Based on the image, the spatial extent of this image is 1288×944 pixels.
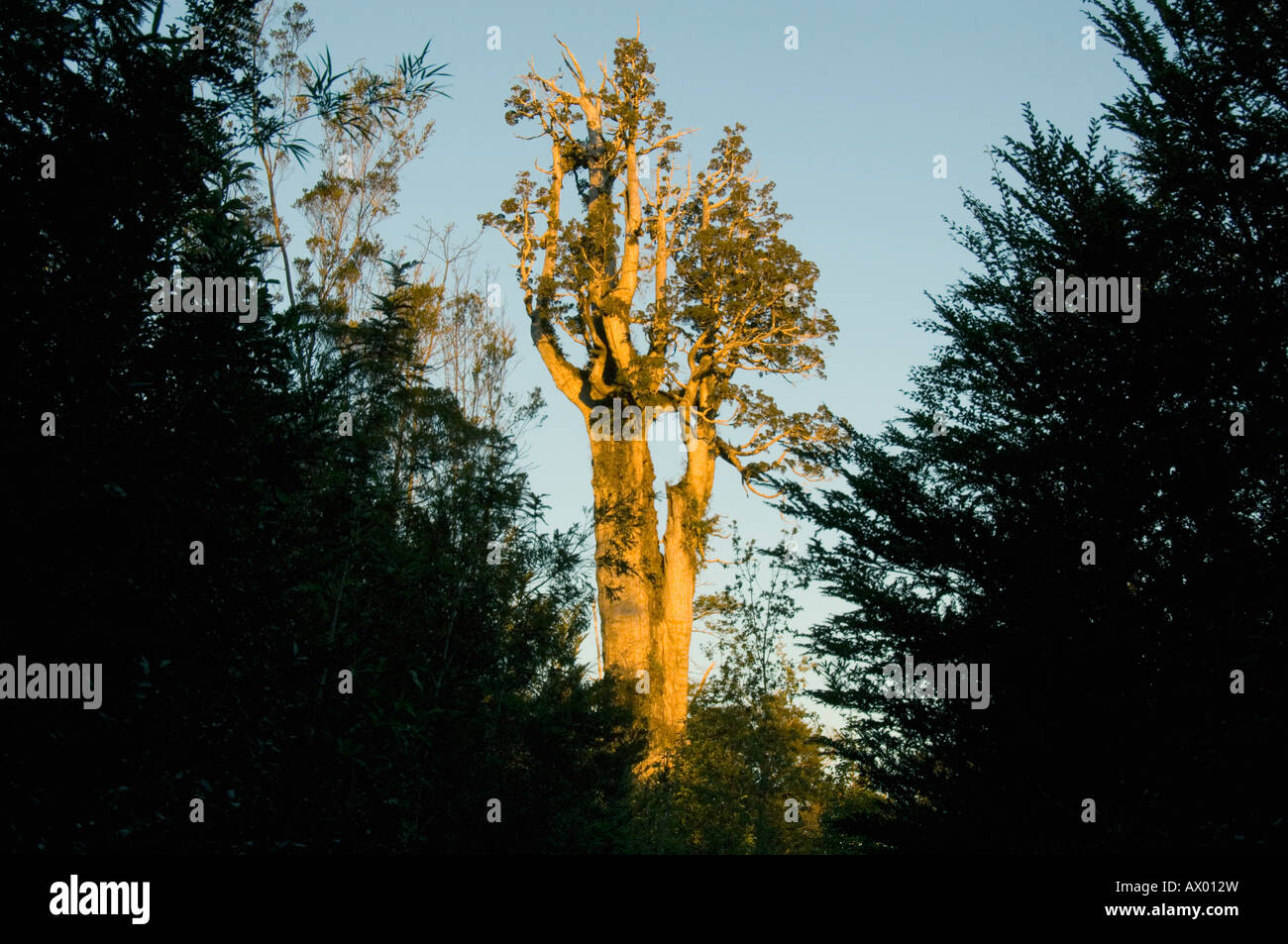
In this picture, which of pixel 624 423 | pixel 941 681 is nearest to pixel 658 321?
pixel 624 423

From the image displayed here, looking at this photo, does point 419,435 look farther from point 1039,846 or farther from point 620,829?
point 1039,846

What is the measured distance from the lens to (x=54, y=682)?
15.9 ft

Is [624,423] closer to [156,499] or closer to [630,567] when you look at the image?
[630,567]

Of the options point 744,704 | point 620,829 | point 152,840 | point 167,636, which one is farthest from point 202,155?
point 744,704

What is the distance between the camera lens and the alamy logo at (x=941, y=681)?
898 cm

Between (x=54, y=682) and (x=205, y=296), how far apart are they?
2.50 meters

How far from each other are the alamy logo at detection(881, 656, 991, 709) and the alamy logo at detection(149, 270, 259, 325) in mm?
6161

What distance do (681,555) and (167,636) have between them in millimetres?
20245

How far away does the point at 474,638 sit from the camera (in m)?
11.9

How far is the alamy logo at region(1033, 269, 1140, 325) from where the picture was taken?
27.1 feet
